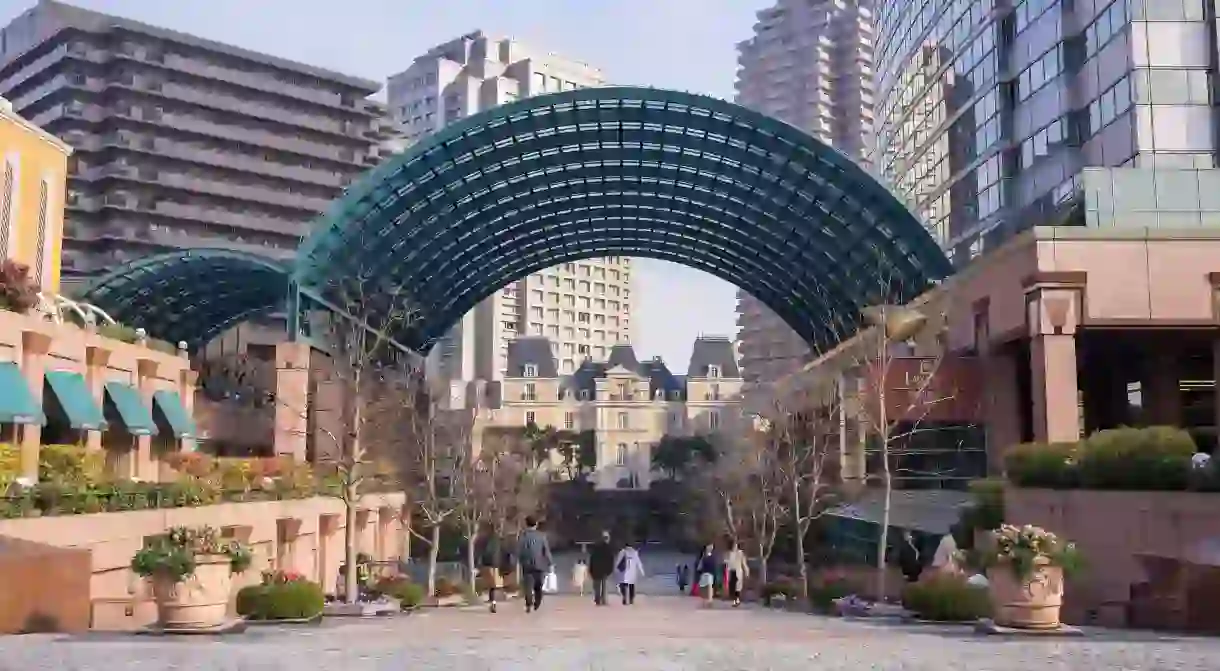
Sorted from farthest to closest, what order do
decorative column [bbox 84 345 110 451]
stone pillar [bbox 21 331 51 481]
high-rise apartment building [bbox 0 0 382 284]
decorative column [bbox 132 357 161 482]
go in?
1. high-rise apartment building [bbox 0 0 382 284]
2. decorative column [bbox 132 357 161 482]
3. decorative column [bbox 84 345 110 451]
4. stone pillar [bbox 21 331 51 481]

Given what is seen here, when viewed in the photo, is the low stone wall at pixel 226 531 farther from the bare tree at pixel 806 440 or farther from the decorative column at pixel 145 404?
the bare tree at pixel 806 440

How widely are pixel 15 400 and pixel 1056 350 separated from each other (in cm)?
2261

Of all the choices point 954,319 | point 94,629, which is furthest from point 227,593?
point 954,319

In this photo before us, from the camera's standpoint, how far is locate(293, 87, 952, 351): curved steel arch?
4303cm

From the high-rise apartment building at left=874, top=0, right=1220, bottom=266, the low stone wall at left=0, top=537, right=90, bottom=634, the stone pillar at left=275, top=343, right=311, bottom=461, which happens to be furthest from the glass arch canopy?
the low stone wall at left=0, top=537, right=90, bottom=634

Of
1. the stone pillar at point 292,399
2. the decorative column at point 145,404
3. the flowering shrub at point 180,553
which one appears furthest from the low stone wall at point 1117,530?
the stone pillar at point 292,399

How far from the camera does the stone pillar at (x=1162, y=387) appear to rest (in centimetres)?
3288

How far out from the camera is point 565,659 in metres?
10.6

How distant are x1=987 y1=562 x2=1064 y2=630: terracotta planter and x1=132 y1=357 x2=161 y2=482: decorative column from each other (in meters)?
26.1

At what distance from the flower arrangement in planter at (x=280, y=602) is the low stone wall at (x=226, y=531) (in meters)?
1.26

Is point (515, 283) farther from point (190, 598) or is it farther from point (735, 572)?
point (190, 598)

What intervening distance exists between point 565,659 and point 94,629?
645 cm

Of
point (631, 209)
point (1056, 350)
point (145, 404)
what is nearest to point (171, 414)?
point (145, 404)

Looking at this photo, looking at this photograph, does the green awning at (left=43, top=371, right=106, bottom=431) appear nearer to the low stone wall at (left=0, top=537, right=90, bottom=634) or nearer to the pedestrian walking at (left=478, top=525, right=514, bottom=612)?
the low stone wall at (left=0, top=537, right=90, bottom=634)
